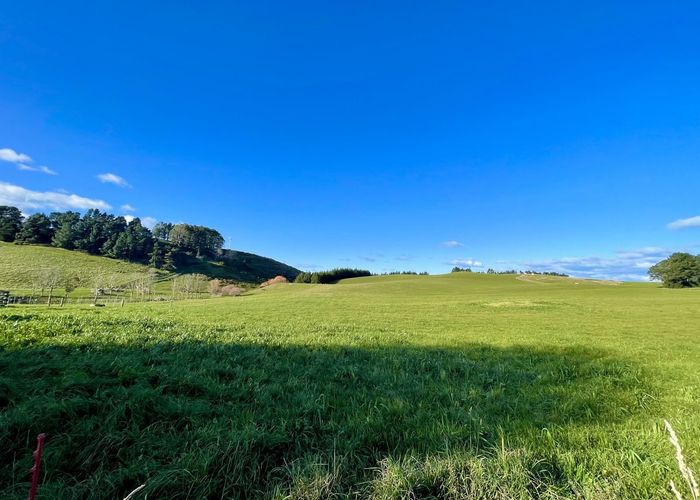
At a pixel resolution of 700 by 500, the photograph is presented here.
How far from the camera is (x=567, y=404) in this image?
6.55 metres

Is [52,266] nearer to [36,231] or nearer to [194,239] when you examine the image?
[36,231]

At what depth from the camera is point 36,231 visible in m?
132

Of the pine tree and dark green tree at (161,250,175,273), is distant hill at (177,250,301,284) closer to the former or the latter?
dark green tree at (161,250,175,273)

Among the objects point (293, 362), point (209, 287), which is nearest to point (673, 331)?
point (293, 362)

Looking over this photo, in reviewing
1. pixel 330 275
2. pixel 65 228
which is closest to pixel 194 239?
pixel 65 228

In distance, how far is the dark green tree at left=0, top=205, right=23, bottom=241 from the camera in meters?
126

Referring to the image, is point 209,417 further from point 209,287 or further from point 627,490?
point 209,287

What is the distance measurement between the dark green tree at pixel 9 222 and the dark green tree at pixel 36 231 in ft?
7.97

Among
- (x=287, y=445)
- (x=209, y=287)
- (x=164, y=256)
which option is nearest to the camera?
(x=287, y=445)

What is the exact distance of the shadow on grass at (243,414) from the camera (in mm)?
3822

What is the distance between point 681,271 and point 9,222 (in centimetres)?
21183

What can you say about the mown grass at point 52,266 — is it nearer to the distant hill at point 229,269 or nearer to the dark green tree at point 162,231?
the distant hill at point 229,269

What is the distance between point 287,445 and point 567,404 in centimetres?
531

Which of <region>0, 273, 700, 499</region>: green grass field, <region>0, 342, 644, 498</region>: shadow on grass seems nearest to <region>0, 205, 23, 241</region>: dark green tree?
<region>0, 273, 700, 499</region>: green grass field
